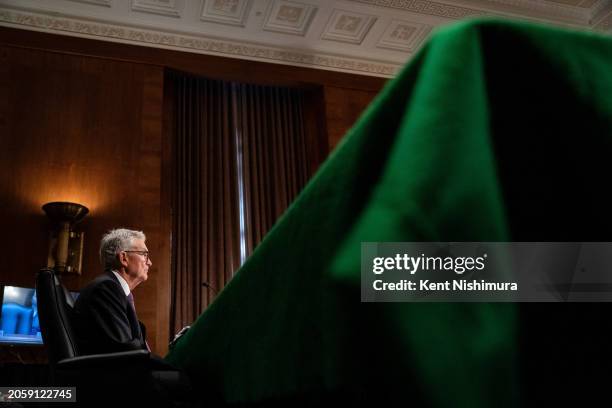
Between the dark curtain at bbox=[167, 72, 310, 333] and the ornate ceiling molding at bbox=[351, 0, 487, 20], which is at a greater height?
the ornate ceiling molding at bbox=[351, 0, 487, 20]

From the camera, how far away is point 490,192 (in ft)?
1.44

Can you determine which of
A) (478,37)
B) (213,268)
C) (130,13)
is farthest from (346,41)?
(478,37)

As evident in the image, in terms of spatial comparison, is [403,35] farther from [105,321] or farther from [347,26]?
[105,321]

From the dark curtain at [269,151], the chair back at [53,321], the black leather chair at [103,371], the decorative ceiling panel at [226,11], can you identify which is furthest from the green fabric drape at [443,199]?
the decorative ceiling panel at [226,11]

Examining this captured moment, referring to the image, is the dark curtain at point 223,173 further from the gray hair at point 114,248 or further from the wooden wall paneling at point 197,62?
the gray hair at point 114,248

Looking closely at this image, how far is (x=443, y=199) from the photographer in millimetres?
442

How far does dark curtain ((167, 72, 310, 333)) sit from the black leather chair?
13.7ft

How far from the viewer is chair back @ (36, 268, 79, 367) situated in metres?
1.96

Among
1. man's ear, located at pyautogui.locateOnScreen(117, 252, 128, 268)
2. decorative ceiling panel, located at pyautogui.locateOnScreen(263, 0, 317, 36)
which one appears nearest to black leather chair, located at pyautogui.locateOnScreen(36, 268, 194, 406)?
man's ear, located at pyautogui.locateOnScreen(117, 252, 128, 268)

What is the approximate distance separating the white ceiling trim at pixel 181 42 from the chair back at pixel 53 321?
17.8 ft

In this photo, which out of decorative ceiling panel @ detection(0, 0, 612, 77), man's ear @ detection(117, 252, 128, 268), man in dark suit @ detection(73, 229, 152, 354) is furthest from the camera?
decorative ceiling panel @ detection(0, 0, 612, 77)

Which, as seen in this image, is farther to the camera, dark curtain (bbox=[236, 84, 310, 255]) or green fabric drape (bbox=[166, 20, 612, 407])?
dark curtain (bbox=[236, 84, 310, 255])

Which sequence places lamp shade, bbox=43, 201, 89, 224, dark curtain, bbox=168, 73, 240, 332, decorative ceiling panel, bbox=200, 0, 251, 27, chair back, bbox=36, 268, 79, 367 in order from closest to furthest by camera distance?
1. chair back, bbox=36, 268, 79, 367
2. lamp shade, bbox=43, 201, 89, 224
3. dark curtain, bbox=168, 73, 240, 332
4. decorative ceiling panel, bbox=200, 0, 251, 27

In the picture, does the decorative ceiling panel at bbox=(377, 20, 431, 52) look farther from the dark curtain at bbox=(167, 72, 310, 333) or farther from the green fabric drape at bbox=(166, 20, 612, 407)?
the green fabric drape at bbox=(166, 20, 612, 407)
